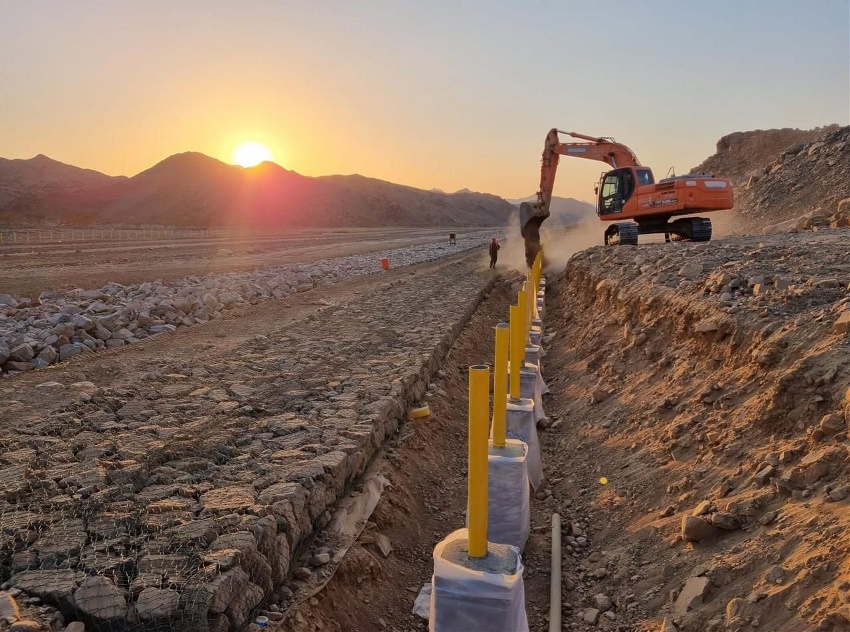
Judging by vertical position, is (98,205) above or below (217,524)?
above

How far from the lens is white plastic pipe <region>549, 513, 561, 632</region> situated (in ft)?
11.5

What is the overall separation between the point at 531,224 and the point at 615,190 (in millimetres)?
2793

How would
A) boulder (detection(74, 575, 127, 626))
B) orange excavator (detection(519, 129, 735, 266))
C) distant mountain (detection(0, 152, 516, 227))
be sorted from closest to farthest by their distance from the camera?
boulder (detection(74, 575, 127, 626)) < orange excavator (detection(519, 129, 735, 266)) < distant mountain (detection(0, 152, 516, 227))

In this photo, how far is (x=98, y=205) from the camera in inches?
4171

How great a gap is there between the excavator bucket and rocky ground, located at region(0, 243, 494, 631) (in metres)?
9.77

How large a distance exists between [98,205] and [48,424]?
118 meters

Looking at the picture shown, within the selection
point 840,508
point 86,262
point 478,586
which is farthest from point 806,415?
point 86,262

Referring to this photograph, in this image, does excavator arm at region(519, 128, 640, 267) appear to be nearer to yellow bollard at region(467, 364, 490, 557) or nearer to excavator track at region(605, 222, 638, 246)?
excavator track at region(605, 222, 638, 246)

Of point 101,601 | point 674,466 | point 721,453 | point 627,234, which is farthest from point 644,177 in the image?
point 101,601

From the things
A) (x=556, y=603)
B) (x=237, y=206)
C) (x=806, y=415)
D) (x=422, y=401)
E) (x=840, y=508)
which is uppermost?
(x=237, y=206)

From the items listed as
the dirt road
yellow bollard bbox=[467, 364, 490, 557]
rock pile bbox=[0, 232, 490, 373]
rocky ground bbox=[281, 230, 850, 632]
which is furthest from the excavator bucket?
yellow bollard bbox=[467, 364, 490, 557]

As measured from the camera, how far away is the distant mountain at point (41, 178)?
105144mm

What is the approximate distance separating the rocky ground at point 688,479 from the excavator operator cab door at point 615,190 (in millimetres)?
8198

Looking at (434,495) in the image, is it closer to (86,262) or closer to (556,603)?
(556,603)
